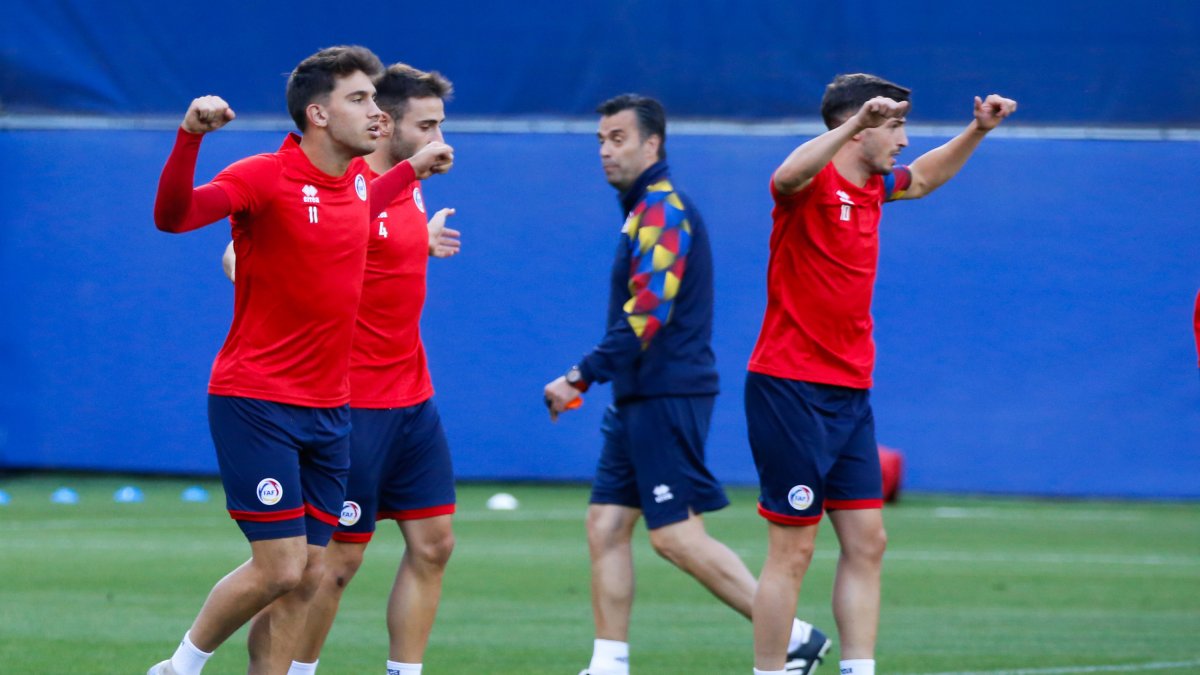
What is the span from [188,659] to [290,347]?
1.08 meters

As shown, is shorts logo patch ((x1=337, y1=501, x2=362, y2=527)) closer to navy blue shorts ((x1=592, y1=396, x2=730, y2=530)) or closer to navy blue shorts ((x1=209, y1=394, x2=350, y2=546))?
navy blue shorts ((x1=209, y1=394, x2=350, y2=546))

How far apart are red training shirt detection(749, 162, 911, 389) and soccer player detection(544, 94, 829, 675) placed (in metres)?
0.91

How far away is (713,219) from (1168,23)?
449 cm

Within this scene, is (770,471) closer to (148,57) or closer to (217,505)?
A: (217,505)

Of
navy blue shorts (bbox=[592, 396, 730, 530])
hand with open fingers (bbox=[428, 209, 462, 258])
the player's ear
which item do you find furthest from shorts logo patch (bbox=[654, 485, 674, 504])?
the player's ear

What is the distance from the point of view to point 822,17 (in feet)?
52.8

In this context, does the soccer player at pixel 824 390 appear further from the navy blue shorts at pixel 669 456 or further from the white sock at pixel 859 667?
the navy blue shorts at pixel 669 456

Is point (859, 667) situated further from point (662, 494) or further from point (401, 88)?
point (401, 88)

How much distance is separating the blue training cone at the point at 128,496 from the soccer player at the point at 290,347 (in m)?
9.97

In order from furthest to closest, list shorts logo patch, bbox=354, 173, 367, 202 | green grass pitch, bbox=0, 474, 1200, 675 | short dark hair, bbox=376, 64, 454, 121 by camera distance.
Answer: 1. green grass pitch, bbox=0, 474, 1200, 675
2. short dark hair, bbox=376, 64, 454, 121
3. shorts logo patch, bbox=354, 173, 367, 202

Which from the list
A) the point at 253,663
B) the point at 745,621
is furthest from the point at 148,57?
the point at 253,663

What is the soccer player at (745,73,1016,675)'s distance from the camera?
6.04 m

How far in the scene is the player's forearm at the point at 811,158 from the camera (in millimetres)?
5691

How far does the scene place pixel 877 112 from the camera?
557 cm
